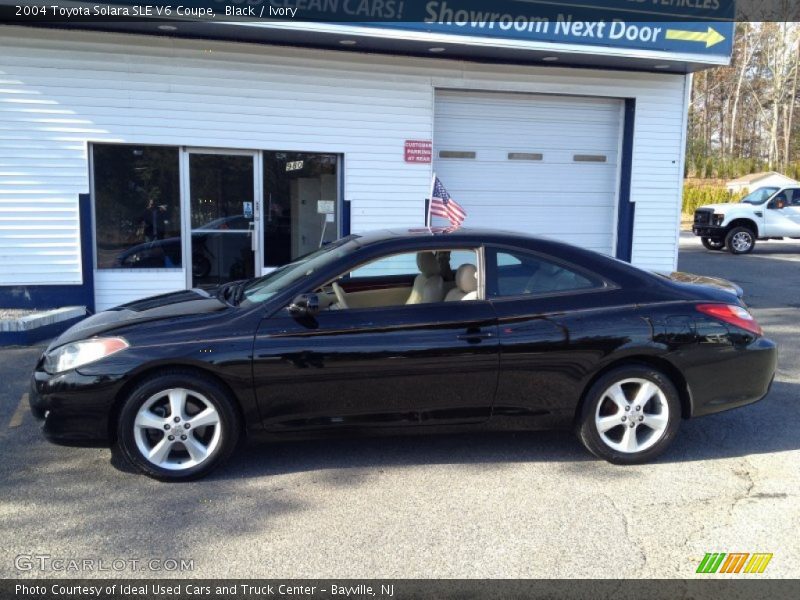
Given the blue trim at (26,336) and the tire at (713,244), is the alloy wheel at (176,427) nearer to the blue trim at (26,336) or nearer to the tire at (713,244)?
the blue trim at (26,336)

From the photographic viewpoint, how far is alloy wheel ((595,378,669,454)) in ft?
15.2

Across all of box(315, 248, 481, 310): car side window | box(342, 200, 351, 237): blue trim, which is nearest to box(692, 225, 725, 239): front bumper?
box(342, 200, 351, 237): blue trim

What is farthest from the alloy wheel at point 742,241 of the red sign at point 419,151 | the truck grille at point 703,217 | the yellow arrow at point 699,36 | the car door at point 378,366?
the car door at point 378,366

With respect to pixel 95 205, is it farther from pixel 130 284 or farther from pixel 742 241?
pixel 742 241

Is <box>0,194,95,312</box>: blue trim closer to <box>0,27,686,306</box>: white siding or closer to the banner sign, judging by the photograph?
<box>0,27,686,306</box>: white siding

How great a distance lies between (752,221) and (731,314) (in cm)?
1729

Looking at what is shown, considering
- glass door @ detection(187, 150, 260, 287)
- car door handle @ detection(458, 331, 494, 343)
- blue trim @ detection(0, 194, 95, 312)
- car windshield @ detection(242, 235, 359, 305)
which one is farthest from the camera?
glass door @ detection(187, 150, 260, 287)

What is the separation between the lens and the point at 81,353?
14.1ft

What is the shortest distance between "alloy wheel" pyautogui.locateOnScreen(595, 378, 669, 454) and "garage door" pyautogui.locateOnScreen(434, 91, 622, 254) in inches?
252

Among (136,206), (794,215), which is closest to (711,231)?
(794,215)

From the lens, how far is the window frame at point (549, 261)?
15.3 feet

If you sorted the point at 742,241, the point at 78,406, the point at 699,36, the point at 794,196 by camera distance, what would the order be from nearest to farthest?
the point at 78,406 < the point at 699,36 < the point at 742,241 < the point at 794,196

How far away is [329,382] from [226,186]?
235 inches

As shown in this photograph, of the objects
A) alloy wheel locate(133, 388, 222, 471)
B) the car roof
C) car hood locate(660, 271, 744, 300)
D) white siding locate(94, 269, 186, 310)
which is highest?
the car roof
